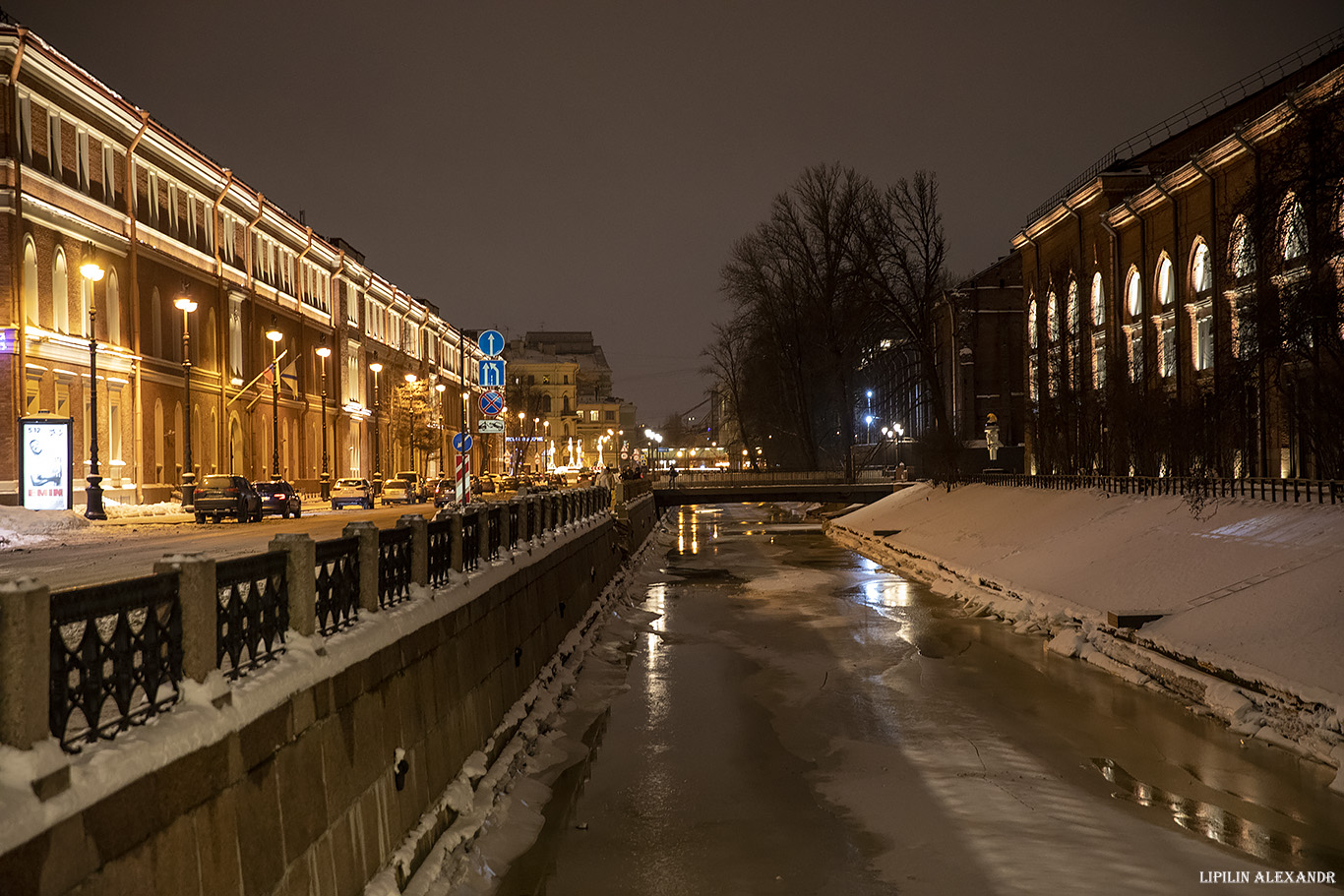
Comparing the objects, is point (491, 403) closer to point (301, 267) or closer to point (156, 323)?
point (156, 323)

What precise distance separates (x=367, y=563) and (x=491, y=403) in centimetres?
871

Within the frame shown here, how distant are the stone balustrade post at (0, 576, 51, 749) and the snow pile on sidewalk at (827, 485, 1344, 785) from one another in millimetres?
11722

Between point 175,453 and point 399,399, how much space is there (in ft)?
114

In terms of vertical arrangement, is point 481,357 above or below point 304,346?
below

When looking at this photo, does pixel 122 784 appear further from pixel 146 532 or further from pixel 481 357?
pixel 146 532

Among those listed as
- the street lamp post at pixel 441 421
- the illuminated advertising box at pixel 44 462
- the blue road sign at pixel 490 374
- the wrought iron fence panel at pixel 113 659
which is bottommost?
the wrought iron fence panel at pixel 113 659

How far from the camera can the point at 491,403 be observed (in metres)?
17.6

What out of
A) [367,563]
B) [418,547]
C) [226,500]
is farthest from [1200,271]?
[367,563]

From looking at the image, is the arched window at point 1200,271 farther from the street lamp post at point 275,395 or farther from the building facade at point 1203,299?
the street lamp post at point 275,395

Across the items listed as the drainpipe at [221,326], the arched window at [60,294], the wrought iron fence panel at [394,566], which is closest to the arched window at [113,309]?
the arched window at [60,294]

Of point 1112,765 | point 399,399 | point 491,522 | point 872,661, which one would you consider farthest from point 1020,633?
point 399,399

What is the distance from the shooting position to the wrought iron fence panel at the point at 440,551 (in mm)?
11648

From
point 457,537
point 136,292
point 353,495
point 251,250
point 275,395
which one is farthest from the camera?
point 251,250

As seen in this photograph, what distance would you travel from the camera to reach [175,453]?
42.0 metres
